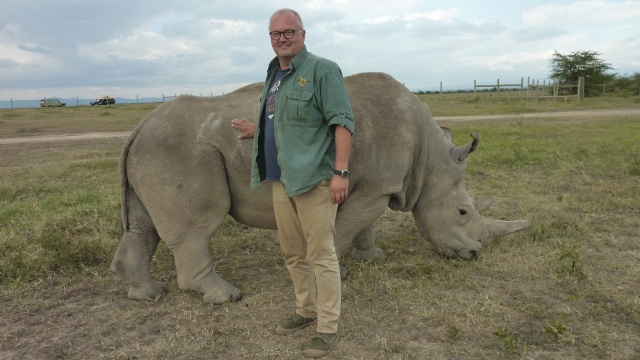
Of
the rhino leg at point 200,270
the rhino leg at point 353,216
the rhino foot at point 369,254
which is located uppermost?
the rhino leg at point 353,216

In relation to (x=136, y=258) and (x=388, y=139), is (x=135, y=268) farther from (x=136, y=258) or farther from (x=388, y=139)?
(x=388, y=139)

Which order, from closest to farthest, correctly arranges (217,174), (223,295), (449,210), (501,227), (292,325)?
(292,325) < (217,174) < (223,295) < (449,210) < (501,227)

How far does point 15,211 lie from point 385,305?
17.7 ft

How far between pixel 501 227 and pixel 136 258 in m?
3.58

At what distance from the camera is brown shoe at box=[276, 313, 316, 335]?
396 cm

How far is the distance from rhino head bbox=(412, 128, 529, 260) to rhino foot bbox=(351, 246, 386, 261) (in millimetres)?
547

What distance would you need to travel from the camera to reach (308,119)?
3.37 m

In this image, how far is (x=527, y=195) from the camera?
25.7 feet

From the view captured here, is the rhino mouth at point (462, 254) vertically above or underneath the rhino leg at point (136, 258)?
underneath

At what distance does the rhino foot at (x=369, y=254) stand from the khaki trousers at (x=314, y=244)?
1.75m

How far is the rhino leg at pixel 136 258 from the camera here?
469cm

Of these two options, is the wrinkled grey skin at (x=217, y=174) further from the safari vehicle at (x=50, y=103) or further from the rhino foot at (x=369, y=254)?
the safari vehicle at (x=50, y=103)

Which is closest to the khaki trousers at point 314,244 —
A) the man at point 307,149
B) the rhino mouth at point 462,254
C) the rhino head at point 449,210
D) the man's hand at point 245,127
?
the man at point 307,149

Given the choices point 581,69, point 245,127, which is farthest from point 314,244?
point 581,69
